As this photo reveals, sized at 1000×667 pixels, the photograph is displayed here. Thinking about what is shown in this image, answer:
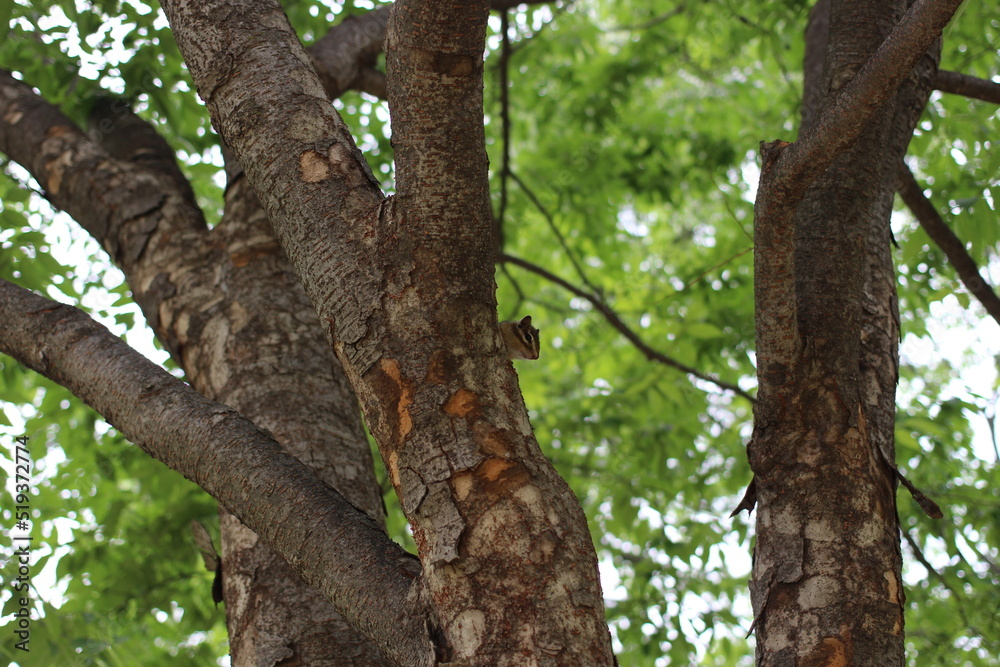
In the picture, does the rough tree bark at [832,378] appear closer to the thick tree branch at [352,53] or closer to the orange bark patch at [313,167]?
the orange bark patch at [313,167]

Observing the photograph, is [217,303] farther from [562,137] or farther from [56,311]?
[562,137]

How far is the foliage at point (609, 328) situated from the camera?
335 cm

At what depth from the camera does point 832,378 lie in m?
1.78

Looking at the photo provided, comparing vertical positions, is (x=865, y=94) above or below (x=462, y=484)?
above

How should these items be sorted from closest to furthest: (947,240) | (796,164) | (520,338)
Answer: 1. (796,164)
2. (520,338)
3. (947,240)

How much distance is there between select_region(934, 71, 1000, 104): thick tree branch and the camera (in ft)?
7.93

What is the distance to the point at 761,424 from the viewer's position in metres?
1.84

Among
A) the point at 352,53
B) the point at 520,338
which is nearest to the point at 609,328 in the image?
the point at 352,53

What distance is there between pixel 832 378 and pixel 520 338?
717 millimetres

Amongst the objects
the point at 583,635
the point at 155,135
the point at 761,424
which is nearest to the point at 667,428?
the point at 761,424

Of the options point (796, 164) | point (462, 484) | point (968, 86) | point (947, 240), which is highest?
Result: point (968, 86)

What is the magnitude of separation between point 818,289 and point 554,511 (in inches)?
36.7

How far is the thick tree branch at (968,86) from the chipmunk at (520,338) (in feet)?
5.45

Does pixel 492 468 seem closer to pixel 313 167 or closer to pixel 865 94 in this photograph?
pixel 313 167
